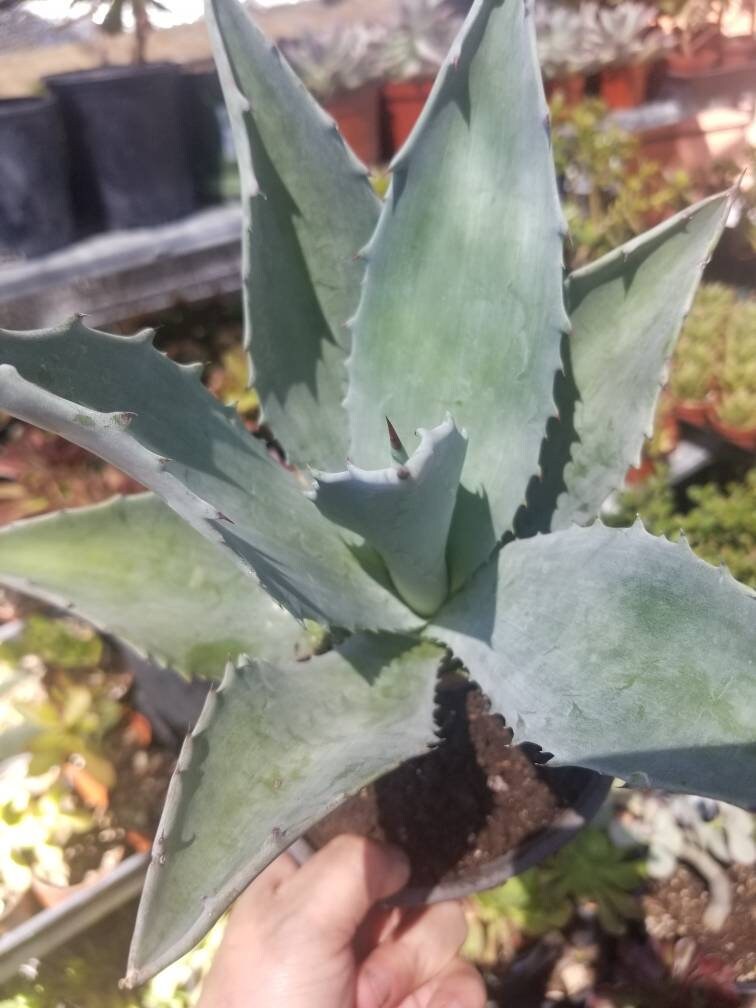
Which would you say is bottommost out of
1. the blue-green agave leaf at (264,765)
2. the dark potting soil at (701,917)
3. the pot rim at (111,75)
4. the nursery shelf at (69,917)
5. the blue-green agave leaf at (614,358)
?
the dark potting soil at (701,917)

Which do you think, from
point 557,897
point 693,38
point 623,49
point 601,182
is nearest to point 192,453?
point 557,897

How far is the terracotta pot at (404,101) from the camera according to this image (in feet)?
6.05

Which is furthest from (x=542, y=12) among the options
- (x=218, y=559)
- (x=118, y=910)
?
(x=118, y=910)

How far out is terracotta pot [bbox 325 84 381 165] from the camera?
175 cm

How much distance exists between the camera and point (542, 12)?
2207 millimetres

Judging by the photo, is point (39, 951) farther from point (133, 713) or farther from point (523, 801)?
point (523, 801)

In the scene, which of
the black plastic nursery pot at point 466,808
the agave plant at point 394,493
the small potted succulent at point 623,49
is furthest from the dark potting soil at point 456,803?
the small potted succulent at point 623,49

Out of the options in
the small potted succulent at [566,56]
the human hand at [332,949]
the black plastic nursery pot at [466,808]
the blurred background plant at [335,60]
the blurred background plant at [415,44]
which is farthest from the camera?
the small potted succulent at [566,56]

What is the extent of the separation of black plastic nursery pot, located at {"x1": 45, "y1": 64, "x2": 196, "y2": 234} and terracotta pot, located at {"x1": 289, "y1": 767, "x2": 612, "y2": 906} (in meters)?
1.20

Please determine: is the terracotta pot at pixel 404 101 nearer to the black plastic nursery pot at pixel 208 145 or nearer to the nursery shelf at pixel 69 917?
the black plastic nursery pot at pixel 208 145

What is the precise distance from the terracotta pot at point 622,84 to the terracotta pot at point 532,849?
1.86 metres

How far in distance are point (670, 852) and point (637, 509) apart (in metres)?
0.58

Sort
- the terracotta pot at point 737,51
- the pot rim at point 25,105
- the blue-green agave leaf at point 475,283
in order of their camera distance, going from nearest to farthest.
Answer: the blue-green agave leaf at point 475,283, the pot rim at point 25,105, the terracotta pot at point 737,51

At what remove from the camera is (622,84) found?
2.10 m
